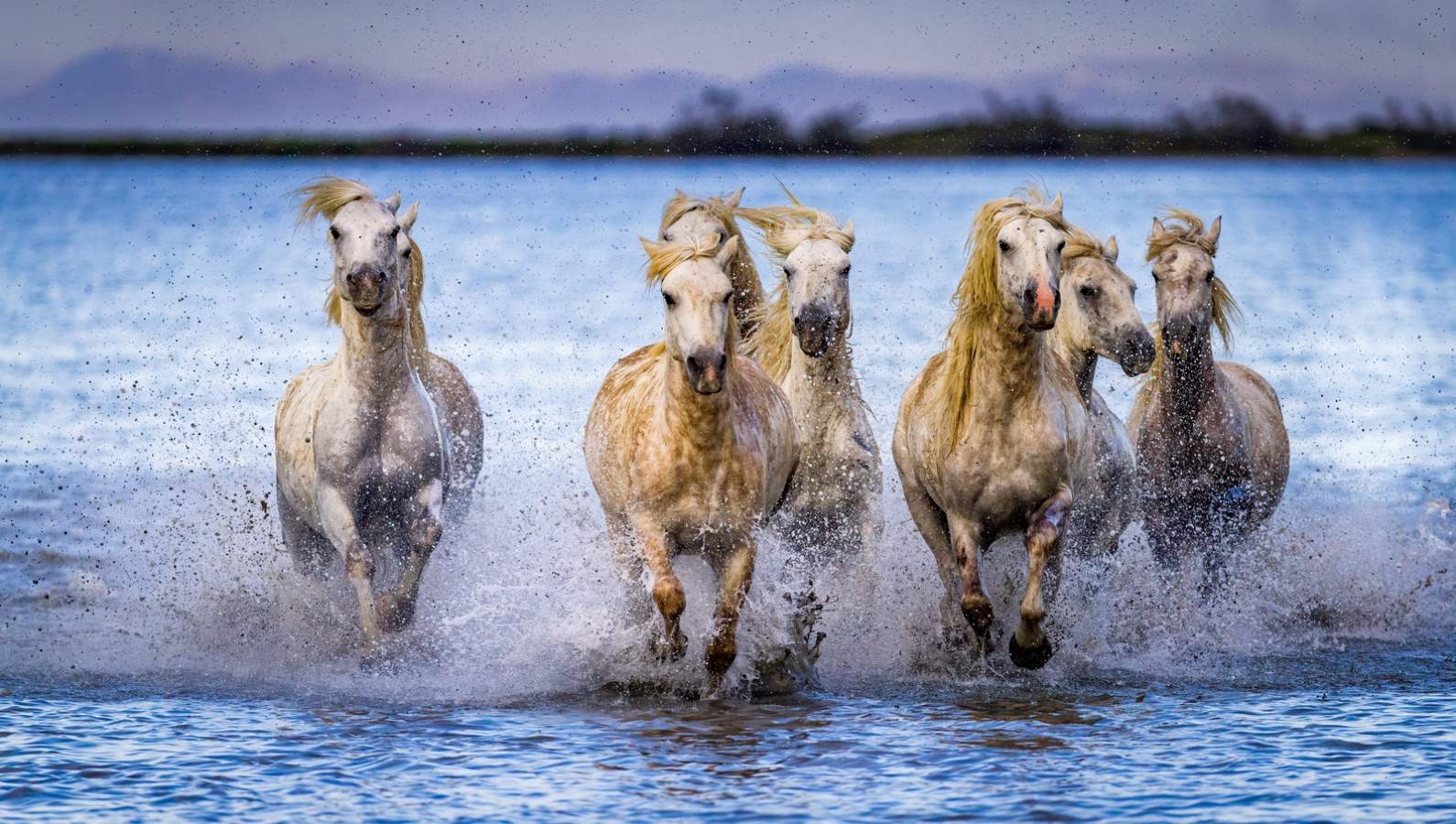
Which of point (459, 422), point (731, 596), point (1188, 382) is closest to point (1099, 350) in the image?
point (1188, 382)

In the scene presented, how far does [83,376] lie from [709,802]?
46.9ft

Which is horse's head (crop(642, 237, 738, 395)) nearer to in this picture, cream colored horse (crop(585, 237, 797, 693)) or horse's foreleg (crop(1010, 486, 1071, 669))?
cream colored horse (crop(585, 237, 797, 693))

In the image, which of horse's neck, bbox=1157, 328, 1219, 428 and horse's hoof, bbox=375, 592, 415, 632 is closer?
horse's hoof, bbox=375, 592, 415, 632

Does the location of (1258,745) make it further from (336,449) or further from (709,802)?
(336,449)

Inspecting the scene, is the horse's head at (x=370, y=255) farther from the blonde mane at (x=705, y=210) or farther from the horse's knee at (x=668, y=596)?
the horse's knee at (x=668, y=596)

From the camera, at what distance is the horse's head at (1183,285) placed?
29.3 ft

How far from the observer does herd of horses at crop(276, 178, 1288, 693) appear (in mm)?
7285

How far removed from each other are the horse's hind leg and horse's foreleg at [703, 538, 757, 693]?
1.09 meters

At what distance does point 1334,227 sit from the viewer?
172 ft

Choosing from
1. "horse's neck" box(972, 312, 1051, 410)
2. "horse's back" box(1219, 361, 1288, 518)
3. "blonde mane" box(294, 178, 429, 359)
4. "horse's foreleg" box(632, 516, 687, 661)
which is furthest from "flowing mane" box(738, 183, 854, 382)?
"horse's back" box(1219, 361, 1288, 518)

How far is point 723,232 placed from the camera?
8.70 meters

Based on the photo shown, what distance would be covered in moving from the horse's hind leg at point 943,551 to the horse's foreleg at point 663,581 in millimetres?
1360

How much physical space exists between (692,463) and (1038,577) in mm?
1535

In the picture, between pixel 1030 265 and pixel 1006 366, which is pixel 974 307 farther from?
pixel 1030 265
